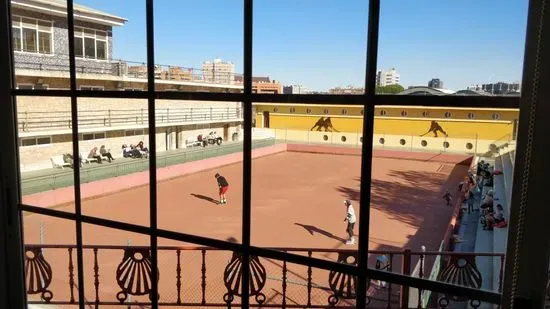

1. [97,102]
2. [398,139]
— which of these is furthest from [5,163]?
[398,139]

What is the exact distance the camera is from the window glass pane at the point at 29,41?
1404 centimetres

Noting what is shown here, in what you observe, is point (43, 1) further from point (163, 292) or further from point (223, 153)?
point (223, 153)

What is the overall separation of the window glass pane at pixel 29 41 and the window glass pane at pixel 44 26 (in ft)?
1.16

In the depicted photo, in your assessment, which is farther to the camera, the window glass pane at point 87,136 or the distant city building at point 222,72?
the window glass pane at point 87,136

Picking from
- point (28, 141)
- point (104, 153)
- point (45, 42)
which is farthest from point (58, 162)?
point (45, 42)

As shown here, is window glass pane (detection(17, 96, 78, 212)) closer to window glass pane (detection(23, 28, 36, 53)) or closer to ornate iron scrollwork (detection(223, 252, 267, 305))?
window glass pane (detection(23, 28, 36, 53))

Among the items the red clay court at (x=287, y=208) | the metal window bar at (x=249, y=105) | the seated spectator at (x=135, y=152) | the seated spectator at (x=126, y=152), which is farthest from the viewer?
the seated spectator at (x=126, y=152)

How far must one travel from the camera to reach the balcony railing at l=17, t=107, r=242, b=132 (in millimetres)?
15148

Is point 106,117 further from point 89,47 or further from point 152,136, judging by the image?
point 152,136

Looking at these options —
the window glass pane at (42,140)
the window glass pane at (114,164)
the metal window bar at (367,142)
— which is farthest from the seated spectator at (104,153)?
the metal window bar at (367,142)

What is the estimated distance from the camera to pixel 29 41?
48.4 ft

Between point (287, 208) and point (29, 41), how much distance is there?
10.5 meters

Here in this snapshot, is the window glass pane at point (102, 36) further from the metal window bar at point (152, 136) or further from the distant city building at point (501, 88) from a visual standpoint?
the distant city building at point (501, 88)

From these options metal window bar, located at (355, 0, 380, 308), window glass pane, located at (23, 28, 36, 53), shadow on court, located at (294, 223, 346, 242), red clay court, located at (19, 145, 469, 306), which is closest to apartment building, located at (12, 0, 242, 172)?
window glass pane, located at (23, 28, 36, 53)
